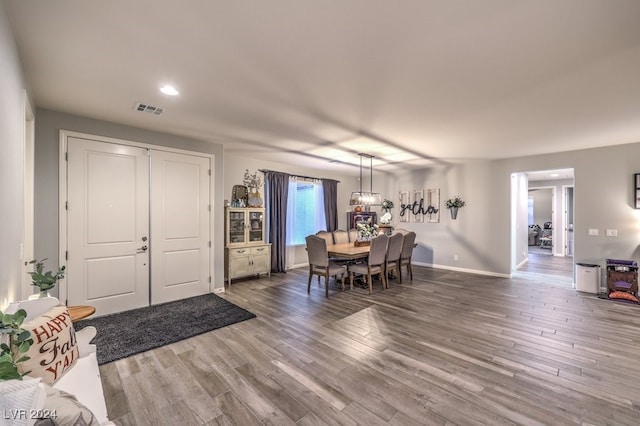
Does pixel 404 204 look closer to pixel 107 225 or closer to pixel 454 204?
pixel 454 204

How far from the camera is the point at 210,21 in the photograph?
1.74 meters

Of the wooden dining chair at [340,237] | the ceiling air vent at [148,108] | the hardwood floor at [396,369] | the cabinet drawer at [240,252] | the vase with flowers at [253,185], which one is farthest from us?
the wooden dining chair at [340,237]

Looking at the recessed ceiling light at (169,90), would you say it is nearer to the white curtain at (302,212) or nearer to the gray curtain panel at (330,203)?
the white curtain at (302,212)

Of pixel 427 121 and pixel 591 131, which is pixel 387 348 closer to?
pixel 427 121

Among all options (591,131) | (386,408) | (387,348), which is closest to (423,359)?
(387,348)

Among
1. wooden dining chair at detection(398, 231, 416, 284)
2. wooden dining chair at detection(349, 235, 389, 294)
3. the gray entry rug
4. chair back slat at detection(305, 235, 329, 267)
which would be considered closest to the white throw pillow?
the gray entry rug

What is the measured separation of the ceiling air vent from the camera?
3053 millimetres

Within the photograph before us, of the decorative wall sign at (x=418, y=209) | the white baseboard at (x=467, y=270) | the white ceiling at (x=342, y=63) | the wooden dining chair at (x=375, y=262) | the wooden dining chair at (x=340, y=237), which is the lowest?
the white baseboard at (x=467, y=270)

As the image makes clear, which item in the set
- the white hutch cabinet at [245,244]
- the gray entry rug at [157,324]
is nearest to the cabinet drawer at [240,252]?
the white hutch cabinet at [245,244]

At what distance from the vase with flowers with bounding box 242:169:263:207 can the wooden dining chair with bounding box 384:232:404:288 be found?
2.79 meters

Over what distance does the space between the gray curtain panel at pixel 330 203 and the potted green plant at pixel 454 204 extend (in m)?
2.88

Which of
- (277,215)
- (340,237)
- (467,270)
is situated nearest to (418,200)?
(467,270)

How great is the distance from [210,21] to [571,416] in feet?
11.5

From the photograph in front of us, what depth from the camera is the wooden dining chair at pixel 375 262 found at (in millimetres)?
4711
